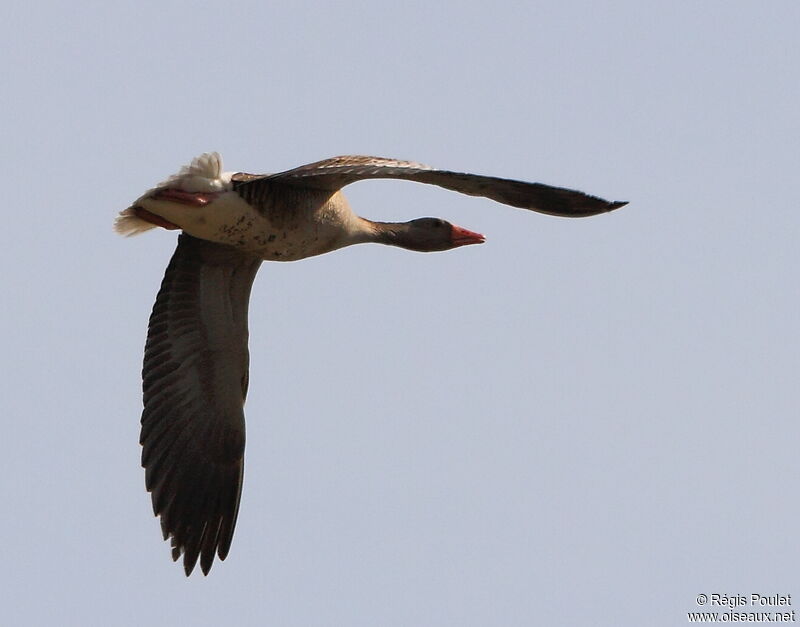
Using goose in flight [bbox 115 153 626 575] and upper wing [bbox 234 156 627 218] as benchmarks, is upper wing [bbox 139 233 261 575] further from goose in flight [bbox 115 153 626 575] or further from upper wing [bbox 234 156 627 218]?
upper wing [bbox 234 156 627 218]

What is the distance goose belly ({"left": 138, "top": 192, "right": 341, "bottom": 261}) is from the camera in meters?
10.7

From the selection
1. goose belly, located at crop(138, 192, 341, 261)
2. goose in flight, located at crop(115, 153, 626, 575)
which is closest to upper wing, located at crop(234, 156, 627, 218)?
goose belly, located at crop(138, 192, 341, 261)

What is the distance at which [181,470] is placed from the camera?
1204 centimetres

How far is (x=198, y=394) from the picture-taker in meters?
12.2

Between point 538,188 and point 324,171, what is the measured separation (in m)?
1.76

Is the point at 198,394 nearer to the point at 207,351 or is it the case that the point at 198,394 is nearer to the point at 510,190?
the point at 207,351

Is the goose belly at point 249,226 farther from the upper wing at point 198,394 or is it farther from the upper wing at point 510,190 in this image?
the upper wing at point 510,190

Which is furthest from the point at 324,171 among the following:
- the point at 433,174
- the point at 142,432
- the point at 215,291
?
the point at 142,432

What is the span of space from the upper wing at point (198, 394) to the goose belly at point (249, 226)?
2.74 feet

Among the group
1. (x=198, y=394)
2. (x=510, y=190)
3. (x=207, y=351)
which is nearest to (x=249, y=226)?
(x=207, y=351)

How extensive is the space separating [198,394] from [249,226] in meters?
2.06

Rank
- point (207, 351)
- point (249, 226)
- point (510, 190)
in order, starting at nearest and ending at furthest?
point (510, 190) → point (249, 226) → point (207, 351)

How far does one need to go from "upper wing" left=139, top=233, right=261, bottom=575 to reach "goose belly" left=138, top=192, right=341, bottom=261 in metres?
0.83

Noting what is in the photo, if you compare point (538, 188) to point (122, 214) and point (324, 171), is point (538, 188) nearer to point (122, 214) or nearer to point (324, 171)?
point (324, 171)
